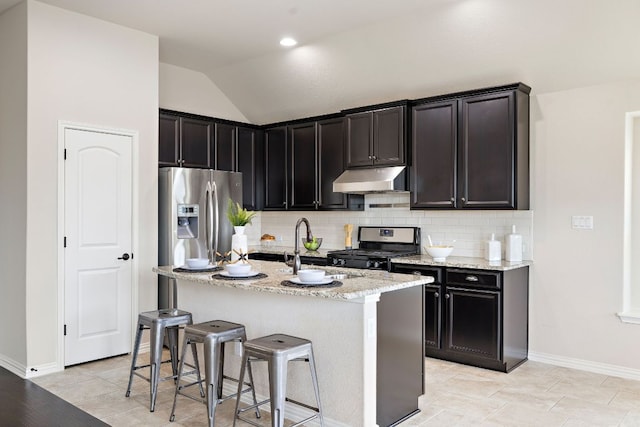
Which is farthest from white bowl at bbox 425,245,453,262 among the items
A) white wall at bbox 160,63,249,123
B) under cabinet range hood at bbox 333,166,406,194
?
white wall at bbox 160,63,249,123

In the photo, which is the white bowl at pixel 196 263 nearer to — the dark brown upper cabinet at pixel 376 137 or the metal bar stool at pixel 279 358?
the metal bar stool at pixel 279 358

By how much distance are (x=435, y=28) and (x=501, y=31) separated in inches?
21.5

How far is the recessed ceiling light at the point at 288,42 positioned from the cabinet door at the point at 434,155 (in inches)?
53.9

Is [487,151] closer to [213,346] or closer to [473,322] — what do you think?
[473,322]

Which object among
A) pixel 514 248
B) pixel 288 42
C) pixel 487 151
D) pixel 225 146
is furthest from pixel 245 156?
pixel 514 248

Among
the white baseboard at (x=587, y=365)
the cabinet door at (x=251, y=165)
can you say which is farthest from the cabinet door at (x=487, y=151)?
the cabinet door at (x=251, y=165)

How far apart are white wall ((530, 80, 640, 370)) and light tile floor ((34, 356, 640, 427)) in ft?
0.93

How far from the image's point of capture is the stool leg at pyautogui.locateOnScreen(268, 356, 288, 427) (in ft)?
9.04

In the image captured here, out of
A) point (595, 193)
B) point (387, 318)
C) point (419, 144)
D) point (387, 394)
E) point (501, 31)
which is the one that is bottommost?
point (387, 394)

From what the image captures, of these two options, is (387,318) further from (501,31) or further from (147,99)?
(147,99)

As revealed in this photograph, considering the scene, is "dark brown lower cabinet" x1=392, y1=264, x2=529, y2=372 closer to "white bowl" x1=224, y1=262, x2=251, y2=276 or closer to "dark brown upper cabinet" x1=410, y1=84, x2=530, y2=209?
"dark brown upper cabinet" x1=410, y1=84, x2=530, y2=209

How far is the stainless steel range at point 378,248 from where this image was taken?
509cm

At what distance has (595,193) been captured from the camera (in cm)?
446

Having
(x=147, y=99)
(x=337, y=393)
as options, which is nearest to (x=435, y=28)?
(x=147, y=99)
